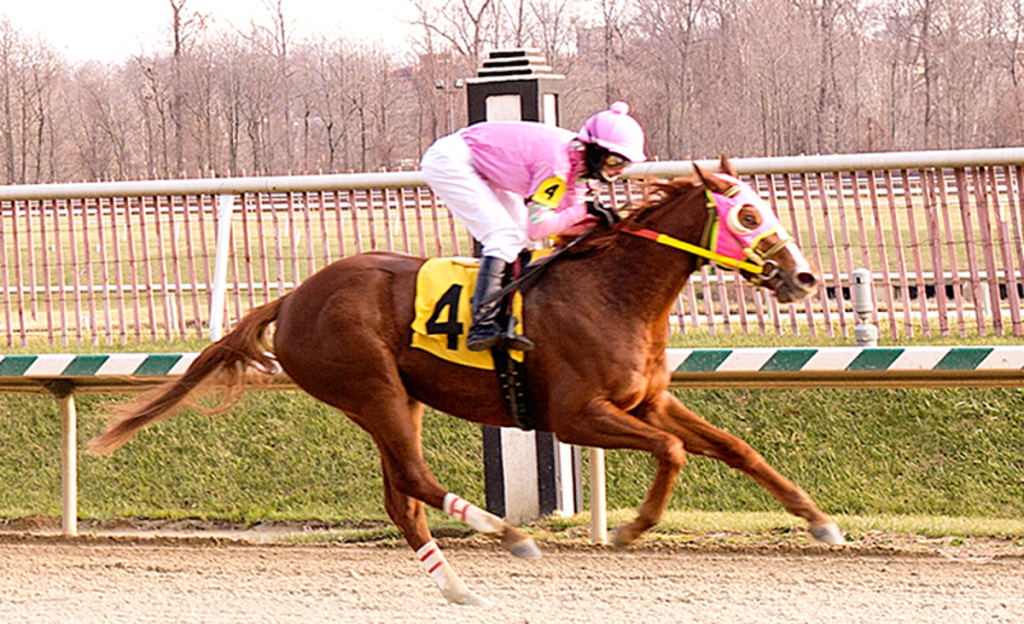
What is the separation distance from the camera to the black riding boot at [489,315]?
4.43 metres

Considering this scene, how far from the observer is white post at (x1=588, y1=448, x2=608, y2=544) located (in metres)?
5.74

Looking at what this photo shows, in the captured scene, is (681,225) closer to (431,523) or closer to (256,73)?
(431,523)

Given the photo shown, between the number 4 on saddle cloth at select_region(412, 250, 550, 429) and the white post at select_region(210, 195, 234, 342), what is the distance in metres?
3.37

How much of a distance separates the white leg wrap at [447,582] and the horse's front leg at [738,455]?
885mm

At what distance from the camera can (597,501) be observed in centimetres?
579

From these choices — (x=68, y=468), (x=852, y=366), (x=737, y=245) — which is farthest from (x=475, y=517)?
(x=68, y=468)

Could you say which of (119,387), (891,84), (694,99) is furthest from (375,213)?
(891,84)

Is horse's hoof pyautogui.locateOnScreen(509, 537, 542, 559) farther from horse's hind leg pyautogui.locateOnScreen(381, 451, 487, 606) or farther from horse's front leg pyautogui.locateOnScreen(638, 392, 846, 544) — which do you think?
horse's front leg pyautogui.locateOnScreen(638, 392, 846, 544)

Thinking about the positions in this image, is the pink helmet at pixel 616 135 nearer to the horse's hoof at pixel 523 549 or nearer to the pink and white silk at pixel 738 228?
the pink and white silk at pixel 738 228

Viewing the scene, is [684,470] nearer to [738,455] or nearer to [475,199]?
[738,455]

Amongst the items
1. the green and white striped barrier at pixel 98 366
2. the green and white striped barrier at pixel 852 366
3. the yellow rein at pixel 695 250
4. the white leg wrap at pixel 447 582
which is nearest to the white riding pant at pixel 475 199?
the yellow rein at pixel 695 250

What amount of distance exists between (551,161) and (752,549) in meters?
2.00

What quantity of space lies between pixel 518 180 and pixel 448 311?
1.74 ft

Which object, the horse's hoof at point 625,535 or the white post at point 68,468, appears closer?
the horse's hoof at point 625,535
